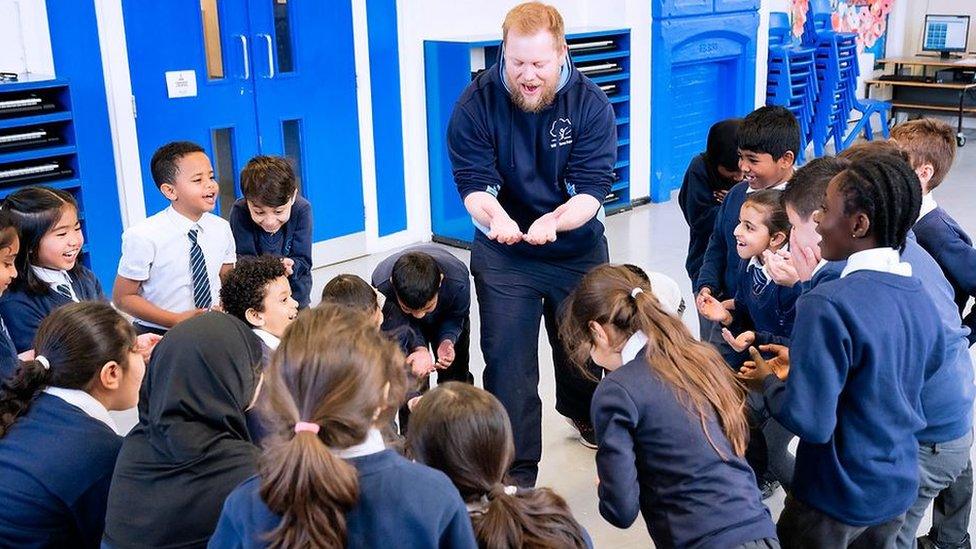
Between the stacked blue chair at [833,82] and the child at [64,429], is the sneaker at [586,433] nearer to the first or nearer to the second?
the child at [64,429]

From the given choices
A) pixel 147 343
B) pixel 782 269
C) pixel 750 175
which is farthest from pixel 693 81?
pixel 147 343

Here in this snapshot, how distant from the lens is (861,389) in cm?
183

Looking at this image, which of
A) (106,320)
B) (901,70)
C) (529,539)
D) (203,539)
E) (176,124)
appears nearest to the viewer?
(529,539)

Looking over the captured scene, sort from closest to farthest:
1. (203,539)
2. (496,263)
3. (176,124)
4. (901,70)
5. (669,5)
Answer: (203,539) → (496,263) → (176,124) → (669,5) → (901,70)

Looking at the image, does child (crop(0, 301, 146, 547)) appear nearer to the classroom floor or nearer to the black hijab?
the black hijab

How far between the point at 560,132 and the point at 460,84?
114 inches

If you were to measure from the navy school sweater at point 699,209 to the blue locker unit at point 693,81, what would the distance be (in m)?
3.21

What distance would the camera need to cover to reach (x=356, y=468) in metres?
1.35

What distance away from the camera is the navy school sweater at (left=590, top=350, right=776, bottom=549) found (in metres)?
1.81

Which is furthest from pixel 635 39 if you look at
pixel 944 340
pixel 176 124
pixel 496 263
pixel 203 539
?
pixel 203 539

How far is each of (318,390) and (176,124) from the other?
3738mm

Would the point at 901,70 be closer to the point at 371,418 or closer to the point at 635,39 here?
the point at 635,39

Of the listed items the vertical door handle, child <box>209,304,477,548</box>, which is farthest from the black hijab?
the vertical door handle

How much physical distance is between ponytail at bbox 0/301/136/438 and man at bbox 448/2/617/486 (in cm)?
104
